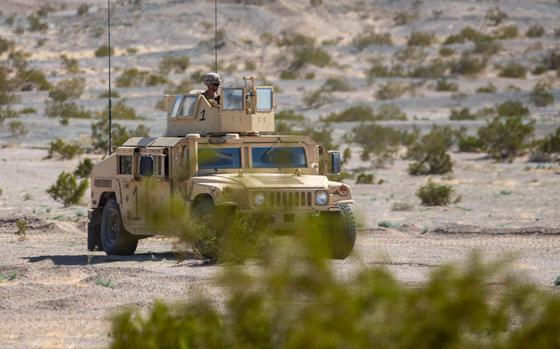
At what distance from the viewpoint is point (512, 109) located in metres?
51.9

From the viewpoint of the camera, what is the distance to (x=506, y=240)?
19.6 meters

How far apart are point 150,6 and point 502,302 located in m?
75.9

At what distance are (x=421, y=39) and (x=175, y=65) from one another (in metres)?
→ 15.7

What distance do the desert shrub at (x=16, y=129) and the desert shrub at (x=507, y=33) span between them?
34.8 meters

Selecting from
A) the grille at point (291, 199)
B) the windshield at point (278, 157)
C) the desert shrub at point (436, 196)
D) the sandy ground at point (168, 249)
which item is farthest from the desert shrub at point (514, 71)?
the grille at point (291, 199)

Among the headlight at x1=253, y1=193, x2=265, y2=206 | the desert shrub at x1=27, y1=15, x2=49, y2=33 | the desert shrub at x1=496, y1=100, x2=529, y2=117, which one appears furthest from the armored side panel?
the desert shrub at x1=27, y1=15, x2=49, y2=33

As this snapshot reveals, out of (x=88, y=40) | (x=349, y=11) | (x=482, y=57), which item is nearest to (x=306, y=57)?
(x=482, y=57)

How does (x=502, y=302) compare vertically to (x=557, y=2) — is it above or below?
below

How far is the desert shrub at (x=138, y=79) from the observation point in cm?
5881

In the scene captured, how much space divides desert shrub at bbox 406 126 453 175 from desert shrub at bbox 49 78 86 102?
16.4m

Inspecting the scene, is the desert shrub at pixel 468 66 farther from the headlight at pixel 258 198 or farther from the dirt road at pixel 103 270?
the headlight at pixel 258 198

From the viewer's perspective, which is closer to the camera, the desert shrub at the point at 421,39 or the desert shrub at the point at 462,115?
the desert shrub at the point at 462,115

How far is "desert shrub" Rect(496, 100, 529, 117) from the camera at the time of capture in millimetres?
51625

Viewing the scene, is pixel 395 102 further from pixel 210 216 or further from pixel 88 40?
pixel 210 216
